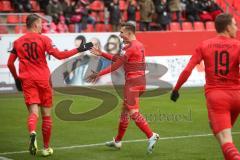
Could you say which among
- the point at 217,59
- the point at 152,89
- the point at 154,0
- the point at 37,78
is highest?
the point at 217,59

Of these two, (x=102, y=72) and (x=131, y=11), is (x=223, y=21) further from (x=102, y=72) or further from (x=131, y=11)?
(x=131, y=11)

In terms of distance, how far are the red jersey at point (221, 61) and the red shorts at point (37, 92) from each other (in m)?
2.95

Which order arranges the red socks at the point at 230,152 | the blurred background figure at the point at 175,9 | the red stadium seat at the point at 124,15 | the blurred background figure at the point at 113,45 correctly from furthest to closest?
the blurred background figure at the point at 175,9, the red stadium seat at the point at 124,15, the blurred background figure at the point at 113,45, the red socks at the point at 230,152

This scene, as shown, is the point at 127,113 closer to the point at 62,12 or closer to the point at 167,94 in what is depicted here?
the point at 167,94

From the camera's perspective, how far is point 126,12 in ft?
87.0

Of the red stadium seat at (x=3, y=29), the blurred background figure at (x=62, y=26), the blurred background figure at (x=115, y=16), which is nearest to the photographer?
the red stadium seat at (x=3, y=29)

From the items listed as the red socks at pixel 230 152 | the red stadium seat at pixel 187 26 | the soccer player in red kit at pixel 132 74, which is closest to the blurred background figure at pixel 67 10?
the red stadium seat at pixel 187 26

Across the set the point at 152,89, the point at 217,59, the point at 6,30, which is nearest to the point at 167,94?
the point at 152,89

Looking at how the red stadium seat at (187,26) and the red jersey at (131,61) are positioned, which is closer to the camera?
the red jersey at (131,61)

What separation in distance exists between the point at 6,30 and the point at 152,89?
5.59m

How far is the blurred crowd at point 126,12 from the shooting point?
24.2 metres

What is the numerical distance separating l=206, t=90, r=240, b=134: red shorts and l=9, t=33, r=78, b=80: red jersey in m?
2.94

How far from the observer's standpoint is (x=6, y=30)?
21891mm

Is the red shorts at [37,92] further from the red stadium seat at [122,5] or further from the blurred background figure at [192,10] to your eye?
the blurred background figure at [192,10]
